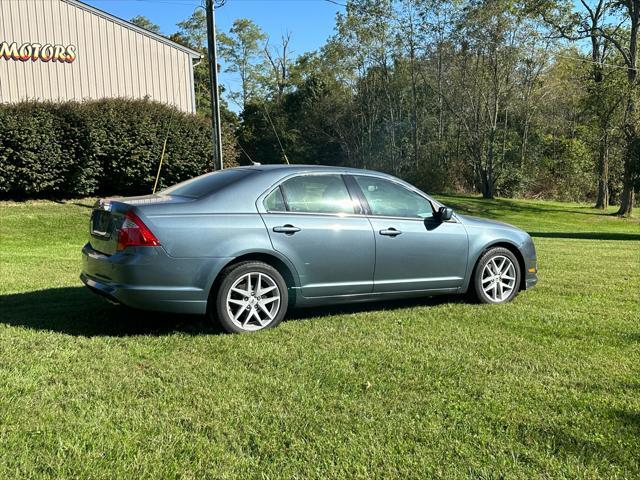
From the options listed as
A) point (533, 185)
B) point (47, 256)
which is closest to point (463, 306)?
point (47, 256)

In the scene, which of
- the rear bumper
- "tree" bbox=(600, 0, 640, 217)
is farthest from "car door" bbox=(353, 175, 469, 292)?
"tree" bbox=(600, 0, 640, 217)

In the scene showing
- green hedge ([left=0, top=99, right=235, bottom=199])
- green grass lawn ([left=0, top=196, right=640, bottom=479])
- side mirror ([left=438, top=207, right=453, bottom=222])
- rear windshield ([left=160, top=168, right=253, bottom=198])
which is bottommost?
green grass lawn ([left=0, top=196, right=640, bottom=479])

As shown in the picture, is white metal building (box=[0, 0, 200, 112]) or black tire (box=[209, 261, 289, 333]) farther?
white metal building (box=[0, 0, 200, 112])

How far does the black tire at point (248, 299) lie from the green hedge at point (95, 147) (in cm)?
1330

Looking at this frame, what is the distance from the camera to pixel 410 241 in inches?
234

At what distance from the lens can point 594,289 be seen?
24.3ft

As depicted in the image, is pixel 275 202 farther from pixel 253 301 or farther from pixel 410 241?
pixel 410 241

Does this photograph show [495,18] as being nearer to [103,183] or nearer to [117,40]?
[117,40]

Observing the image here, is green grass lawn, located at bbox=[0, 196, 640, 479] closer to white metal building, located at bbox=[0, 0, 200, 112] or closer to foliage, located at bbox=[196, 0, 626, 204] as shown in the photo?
white metal building, located at bbox=[0, 0, 200, 112]

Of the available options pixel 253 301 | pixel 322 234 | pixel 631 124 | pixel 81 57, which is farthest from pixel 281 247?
pixel 631 124

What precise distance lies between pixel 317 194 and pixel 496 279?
2360 millimetres

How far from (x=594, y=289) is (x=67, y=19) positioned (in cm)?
1978

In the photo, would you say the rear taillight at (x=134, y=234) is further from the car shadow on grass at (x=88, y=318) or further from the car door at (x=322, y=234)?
the car door at (x=322, y=234)

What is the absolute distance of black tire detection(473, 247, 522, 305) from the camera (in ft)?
21.0
